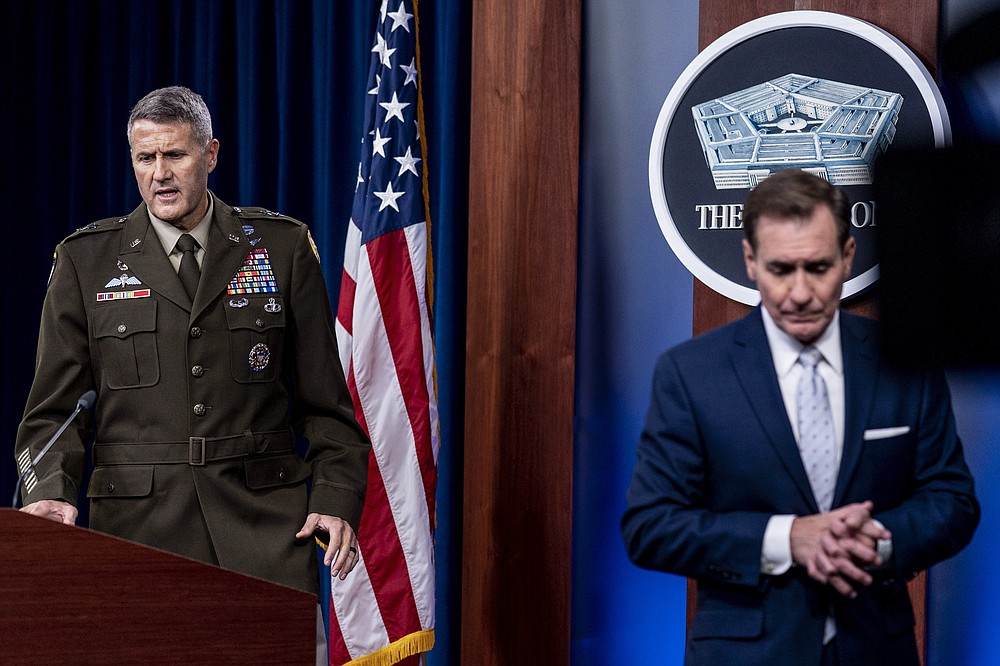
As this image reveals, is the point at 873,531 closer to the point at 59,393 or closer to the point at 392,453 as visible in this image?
the point at 59,393

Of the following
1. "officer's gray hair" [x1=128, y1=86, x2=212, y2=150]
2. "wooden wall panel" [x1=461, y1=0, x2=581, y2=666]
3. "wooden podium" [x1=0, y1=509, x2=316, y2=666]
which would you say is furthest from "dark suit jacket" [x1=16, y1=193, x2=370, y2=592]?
"wooden wall panel" [x1=461, y1=0, x2=581, y2=666]

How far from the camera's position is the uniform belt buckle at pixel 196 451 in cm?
241

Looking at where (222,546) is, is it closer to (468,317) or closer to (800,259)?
(468,317)

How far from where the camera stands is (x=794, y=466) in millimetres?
1767

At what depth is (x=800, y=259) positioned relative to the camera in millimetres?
1780

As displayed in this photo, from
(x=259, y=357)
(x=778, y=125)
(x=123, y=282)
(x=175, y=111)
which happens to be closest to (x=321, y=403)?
(x=259, y=357)

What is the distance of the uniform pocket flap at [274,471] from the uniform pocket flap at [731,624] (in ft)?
3.50

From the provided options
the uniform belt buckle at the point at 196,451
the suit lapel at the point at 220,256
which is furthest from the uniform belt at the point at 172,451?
the suit lapel at the point at 220,256

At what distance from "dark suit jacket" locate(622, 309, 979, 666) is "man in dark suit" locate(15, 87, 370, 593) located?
2.84 ft

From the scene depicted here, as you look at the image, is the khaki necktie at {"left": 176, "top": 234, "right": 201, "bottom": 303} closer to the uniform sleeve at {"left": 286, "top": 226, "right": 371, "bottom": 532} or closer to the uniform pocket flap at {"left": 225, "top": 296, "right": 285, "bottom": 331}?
the uniform pocket flap at {"left": 225, "top": 296, "right": 285, "bottom": 331}

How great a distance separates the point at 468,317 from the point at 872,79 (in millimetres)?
1270

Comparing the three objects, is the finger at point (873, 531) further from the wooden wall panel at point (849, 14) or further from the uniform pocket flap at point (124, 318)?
the uniform pocket flap at point (124, 318)

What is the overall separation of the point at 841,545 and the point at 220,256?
151 centimetres

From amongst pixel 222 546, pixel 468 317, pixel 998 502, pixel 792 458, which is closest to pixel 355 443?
pixel 222 546
